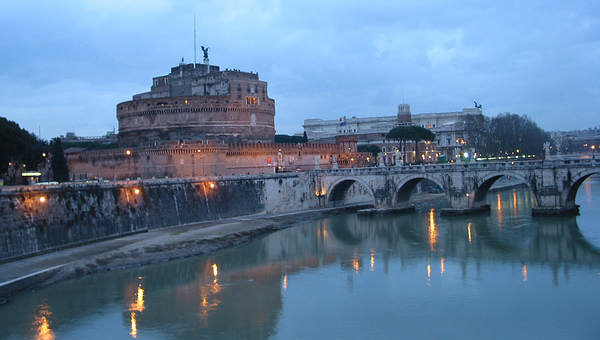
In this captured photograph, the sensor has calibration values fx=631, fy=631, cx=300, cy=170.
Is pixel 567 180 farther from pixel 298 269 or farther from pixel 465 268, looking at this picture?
pixel 298 269

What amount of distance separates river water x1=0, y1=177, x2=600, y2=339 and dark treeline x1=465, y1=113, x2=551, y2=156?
1949 inches

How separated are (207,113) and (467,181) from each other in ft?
89.8

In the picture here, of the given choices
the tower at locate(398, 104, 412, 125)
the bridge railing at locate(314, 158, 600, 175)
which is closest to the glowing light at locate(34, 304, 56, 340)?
the bridge railing at locate(314, 158, 600, 175)

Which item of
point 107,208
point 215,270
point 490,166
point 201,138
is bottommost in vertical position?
point 215,270

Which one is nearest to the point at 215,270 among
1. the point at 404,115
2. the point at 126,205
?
the point at 126,205

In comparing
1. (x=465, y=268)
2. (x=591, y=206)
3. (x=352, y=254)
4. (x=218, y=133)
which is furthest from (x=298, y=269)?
(x=218, y=133)

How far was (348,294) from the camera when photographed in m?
25.0

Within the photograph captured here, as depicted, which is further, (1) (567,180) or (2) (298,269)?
(1) (567,180)

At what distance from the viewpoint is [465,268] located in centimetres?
2866

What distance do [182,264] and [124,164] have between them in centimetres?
2817

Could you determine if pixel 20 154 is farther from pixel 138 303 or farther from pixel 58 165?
pixel 138 303

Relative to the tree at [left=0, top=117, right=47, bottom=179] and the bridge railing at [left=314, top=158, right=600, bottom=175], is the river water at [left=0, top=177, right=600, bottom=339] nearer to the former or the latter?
the bridge railing at [left=314, top=158, right=600, bottom=175]

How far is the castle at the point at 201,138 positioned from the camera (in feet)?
177

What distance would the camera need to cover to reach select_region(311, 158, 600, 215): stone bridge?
4191 cm
